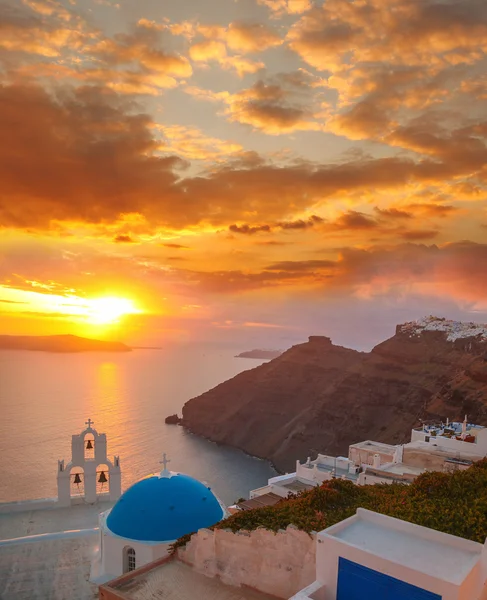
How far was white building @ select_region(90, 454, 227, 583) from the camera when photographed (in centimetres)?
1841

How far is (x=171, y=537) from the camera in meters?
18.3

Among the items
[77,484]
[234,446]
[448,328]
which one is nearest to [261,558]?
[77,484]

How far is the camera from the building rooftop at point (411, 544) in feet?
29.9

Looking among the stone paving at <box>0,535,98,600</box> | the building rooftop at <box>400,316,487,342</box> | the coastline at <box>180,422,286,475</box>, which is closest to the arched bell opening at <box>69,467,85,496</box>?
the stone paving at <box>0,535,98,600</box>

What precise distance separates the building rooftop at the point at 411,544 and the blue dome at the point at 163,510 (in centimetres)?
991

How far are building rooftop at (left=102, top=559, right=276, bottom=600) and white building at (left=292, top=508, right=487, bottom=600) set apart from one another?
2.63 meters

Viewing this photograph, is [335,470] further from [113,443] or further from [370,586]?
[113,443]

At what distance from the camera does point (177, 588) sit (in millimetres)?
12016

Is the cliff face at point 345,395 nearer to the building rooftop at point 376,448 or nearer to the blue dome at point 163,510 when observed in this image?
the building rooftop at point 376,448

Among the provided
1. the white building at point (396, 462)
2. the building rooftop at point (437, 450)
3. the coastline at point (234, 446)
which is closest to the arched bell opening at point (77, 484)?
the white building at point (396, 462)

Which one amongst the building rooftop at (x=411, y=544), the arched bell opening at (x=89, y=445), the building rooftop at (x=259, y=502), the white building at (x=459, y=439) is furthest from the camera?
the white building at (x=459, y=439)

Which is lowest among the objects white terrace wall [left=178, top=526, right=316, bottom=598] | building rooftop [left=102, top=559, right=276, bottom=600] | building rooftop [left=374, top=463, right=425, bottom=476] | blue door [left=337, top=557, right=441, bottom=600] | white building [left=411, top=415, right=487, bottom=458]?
building rooftop [left=374, top=463, right=425, bottom=476]

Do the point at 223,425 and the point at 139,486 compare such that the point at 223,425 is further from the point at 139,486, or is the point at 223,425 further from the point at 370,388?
the point at 139,486

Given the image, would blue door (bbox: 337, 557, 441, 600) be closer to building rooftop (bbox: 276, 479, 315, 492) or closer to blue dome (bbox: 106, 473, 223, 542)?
blue dome (bbox: 106, 473, 223, 542)
